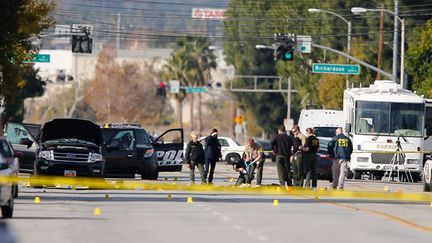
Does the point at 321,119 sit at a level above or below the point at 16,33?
below

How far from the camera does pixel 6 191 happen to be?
2469 centimetres

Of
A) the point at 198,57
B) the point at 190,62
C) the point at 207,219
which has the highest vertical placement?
the point at 198,57

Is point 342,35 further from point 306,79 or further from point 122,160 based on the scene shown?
point 122,160

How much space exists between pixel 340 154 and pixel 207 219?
48.6 ft

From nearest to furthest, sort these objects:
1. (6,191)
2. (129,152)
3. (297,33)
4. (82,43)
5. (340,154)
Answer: (6,191) < (340,154) < (129,152) < (82,43) < (297,33)

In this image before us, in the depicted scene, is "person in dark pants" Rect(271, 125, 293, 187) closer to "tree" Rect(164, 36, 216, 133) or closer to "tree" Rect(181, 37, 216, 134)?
"tree" Rect(164, 36, 216, 133)

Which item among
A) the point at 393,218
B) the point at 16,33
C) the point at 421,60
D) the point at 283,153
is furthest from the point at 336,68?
the point at 393,218

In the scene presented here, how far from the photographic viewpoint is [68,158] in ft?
126

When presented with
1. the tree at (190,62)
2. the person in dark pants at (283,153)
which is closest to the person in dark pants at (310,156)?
the person in dark pants at (283,153)

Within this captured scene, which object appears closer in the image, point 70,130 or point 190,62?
point 70,130

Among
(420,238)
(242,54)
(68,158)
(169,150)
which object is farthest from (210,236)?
(242,54)

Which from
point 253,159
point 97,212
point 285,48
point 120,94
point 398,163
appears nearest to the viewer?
point 97,212

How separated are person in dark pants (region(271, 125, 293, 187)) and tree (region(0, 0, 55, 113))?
777cm

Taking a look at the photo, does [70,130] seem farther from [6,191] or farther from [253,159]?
[6,191]
